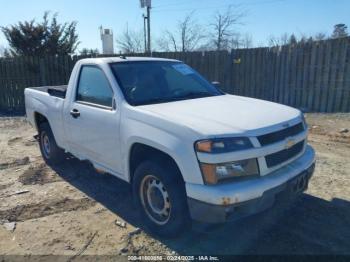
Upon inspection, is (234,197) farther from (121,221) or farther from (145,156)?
(121,221)

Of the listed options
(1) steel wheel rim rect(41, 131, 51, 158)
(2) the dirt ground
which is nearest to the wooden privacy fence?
(2) the dirt ground

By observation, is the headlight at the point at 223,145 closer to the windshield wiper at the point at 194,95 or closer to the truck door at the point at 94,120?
the truck door at the point at 94,120

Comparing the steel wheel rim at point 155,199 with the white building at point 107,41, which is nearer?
the steel wheel rim at point 155,199

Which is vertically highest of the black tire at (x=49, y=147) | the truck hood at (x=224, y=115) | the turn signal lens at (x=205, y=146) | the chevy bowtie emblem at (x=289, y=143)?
the truck hood at (x=224, y=115)

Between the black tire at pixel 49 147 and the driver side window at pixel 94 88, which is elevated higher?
the driver side window at pixel 94 88

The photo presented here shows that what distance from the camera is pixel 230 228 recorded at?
147 inches

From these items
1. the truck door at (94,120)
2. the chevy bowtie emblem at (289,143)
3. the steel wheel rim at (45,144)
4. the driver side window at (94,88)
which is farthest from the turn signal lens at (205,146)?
the steel wheel rim at (45,144)

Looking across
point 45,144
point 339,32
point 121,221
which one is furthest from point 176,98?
point 339,32

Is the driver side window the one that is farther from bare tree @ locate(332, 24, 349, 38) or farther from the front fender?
bare tree @ locate(332, 24, 349, 38)

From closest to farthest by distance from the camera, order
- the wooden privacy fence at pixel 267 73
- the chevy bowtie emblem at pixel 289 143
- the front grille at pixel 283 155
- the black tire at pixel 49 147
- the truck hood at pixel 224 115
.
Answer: the truck hood at pixel 224 115 < the front grille at pixel 283 155 < the chevy bowtie emblem at pixel 289 143 < the black tire at pixel 49 147 < the wooden privacy fence at pixel 267 73

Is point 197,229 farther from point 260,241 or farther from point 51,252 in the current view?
point 51,252

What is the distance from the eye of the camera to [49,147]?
237 inches

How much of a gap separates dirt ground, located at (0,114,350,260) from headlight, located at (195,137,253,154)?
1.13m

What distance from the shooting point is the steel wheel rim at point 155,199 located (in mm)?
3432
